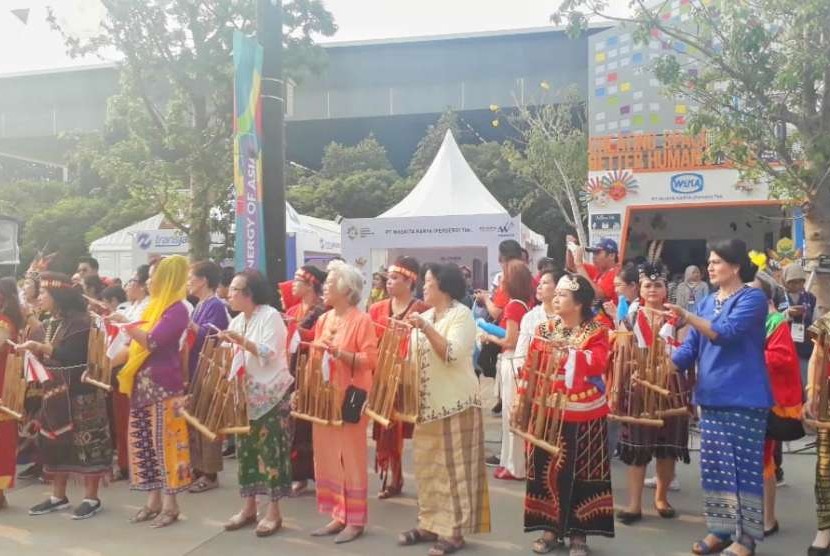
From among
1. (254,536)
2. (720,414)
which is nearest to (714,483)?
(720,414)

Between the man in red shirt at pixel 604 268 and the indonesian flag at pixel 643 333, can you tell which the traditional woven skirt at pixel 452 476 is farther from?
the man in red shirt at pixel 604 268

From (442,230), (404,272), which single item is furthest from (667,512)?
→ (442,230)

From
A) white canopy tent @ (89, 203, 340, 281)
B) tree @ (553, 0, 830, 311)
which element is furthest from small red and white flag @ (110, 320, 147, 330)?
white canopy tent @ (89, 203, 340, 281)

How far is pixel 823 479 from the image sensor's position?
3.98 meters

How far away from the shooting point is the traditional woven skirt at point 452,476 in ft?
13.6

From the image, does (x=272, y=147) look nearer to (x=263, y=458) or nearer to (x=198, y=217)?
(x=263, y=458)

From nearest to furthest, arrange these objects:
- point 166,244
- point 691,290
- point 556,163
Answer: point 691,290
point 166,244
point 556,163

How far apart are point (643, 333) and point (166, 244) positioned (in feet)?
36.1

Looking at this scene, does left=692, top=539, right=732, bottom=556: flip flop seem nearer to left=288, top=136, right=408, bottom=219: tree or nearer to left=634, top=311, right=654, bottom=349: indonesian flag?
left=634, top=311, right=654, bottom=349: indonesian flag

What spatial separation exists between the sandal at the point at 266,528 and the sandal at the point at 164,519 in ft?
1.96

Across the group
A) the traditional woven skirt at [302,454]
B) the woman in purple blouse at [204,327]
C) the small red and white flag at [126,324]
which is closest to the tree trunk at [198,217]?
the woman in purple blouse at [204,327]

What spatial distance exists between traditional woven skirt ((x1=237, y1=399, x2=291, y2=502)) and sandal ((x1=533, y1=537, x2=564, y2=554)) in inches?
58.9

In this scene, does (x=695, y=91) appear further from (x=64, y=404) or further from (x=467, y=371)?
(x=64, y=404)

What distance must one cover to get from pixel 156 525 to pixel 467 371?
2.16m
